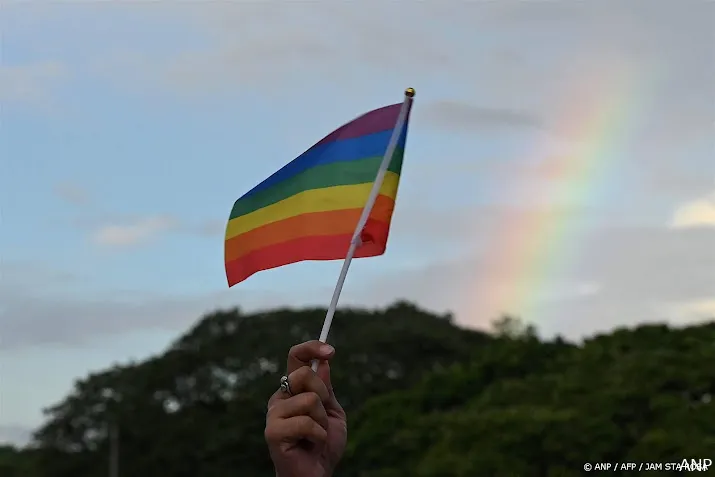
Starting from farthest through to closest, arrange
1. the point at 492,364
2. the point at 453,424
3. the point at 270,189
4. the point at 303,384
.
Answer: the point at 492,364 < the point at 453,424 < the point at 270,189 < the point at 303,384

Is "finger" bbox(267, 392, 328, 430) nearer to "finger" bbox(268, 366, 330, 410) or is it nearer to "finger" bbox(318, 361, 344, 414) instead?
"finger" bbox(268, 366, 330, 410)

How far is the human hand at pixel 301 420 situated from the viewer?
2584 millimetres

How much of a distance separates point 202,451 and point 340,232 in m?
21.3

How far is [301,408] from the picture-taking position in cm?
258

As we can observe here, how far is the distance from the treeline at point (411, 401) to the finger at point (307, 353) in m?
11.2

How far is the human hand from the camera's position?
258cm

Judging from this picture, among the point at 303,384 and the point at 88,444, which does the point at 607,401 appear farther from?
the point at 88,444

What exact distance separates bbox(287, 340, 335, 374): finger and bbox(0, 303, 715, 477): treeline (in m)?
11.2

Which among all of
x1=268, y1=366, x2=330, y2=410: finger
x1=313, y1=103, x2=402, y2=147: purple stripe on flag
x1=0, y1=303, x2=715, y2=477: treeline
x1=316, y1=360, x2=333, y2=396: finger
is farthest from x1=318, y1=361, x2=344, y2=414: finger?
x1=0, y1=303, x2=715, y2=477: treeline

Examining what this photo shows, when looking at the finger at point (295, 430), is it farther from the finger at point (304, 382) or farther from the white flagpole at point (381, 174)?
the white flagpole at point (381, 174)

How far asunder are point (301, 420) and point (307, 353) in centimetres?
21

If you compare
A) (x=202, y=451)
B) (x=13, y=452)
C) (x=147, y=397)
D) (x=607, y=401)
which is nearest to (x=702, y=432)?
(x=607, y=401)

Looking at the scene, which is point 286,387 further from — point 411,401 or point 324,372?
point 411,401

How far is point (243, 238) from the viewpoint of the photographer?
12.1 ft
